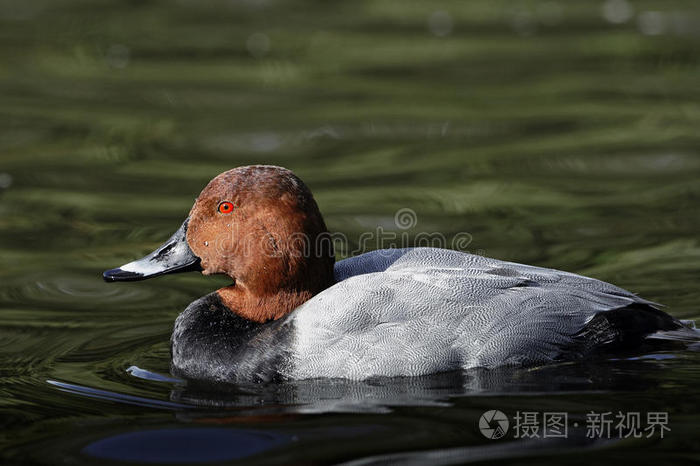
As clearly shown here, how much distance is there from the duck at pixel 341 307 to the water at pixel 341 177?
12 cm

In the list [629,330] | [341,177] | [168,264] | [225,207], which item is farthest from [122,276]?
A: [341,177]

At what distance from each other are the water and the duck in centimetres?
12

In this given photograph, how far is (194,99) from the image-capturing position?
11352 mm

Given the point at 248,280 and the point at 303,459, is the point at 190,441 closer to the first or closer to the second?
the point at 303,459

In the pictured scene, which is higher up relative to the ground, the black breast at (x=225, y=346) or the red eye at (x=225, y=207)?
the red eye at (x=225, y=207)

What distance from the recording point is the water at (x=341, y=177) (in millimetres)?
4715

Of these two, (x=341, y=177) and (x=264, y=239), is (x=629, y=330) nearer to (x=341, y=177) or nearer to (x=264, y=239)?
(x=264, y=239)

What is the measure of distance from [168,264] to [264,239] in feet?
2.02

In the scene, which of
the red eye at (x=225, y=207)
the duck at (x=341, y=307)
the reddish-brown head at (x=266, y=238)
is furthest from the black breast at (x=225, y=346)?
the red eye at (x=225, y=207)

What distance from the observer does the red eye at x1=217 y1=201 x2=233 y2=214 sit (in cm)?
548

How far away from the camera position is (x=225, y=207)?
5.49 m

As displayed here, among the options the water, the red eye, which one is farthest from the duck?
the water

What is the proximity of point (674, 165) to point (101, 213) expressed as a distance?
4792mm

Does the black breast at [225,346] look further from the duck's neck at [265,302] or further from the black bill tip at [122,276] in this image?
the black bill tip at [122,276]
